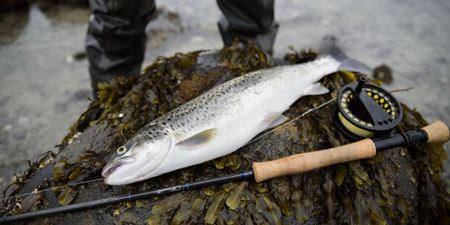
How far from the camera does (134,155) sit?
2338 mm

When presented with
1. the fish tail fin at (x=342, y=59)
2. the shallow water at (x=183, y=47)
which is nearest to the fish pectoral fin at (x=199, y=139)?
the fish tail fin at (x=342, y=59)

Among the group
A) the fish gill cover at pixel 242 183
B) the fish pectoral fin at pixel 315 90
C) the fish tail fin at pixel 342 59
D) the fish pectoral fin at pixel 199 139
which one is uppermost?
the fish pectoral fin at pixel 199 139

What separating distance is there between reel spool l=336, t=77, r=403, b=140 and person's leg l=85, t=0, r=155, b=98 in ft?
8.26

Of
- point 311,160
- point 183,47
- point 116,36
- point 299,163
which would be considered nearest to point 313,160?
point 311,160

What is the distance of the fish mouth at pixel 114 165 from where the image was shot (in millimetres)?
2279

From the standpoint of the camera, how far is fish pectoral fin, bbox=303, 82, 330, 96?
3.12 m

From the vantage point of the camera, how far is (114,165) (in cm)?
230

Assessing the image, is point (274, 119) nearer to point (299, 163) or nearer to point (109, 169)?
point (299, 163)

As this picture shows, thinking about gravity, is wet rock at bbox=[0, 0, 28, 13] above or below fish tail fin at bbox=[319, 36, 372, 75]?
below

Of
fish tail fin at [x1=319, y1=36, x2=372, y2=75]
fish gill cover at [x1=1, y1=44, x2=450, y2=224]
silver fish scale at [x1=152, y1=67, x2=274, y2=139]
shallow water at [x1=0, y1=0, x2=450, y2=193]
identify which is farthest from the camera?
shallow water at [x1=0, y1=0, x2=450, y2=193]

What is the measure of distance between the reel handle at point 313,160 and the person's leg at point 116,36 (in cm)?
244

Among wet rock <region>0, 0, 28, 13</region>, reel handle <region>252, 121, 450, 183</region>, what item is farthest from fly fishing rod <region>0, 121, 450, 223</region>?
wet rock <region>0, 0, 28, 13</region>

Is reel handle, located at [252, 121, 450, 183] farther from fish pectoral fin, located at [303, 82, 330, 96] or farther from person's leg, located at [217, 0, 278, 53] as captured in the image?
person's leg, located at [217, 0, 278, 53]

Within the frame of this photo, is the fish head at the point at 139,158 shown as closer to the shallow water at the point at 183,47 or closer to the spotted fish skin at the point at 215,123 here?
the spotted fish skin at the point at 215,123
